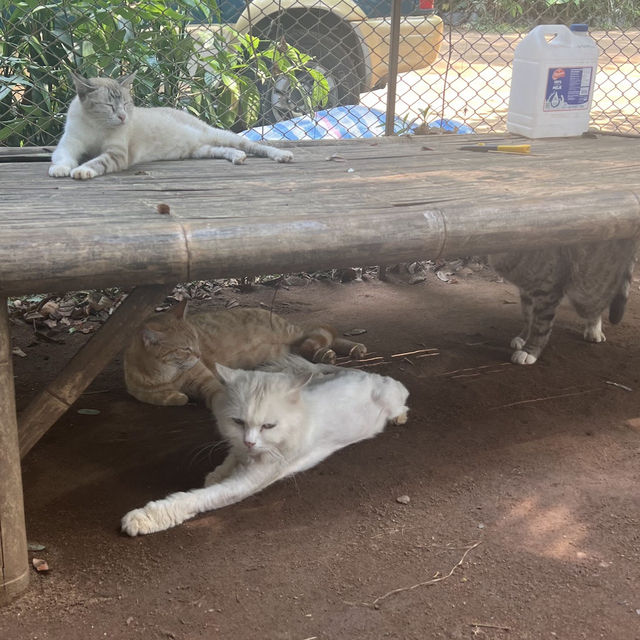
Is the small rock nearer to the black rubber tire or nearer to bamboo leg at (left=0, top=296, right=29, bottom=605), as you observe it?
bamboo leg at (left=0, top=296, right=29, bottom=605)

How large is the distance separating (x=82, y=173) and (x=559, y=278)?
2.07 meters

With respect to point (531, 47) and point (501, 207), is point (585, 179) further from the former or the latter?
point (531, 47)

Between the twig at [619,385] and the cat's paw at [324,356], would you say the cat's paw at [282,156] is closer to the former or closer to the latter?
the cat's paw at [324,356]

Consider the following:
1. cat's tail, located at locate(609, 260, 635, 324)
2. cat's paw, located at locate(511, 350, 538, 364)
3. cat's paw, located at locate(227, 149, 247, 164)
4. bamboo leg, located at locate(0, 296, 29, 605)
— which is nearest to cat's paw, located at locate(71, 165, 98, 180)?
cat's paw, located at locate(227, 149, 247, 164)

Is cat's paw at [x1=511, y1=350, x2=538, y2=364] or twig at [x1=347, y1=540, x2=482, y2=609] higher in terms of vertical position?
twig at [x1=347, y1=540, x2=482, y2=609]

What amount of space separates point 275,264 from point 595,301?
6.54 ft

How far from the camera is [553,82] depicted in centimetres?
359

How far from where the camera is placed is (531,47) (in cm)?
355

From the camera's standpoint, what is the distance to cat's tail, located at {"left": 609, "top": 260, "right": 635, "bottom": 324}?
3.46 meters

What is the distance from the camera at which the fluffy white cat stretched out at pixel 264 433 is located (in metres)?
2.21

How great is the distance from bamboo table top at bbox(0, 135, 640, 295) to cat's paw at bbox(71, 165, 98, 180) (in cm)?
4

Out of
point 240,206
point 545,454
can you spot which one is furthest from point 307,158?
point 545,454

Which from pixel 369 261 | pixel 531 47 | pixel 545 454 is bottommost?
pixel 545 454

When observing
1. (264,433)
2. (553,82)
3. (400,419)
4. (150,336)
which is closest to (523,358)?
(400,419)
